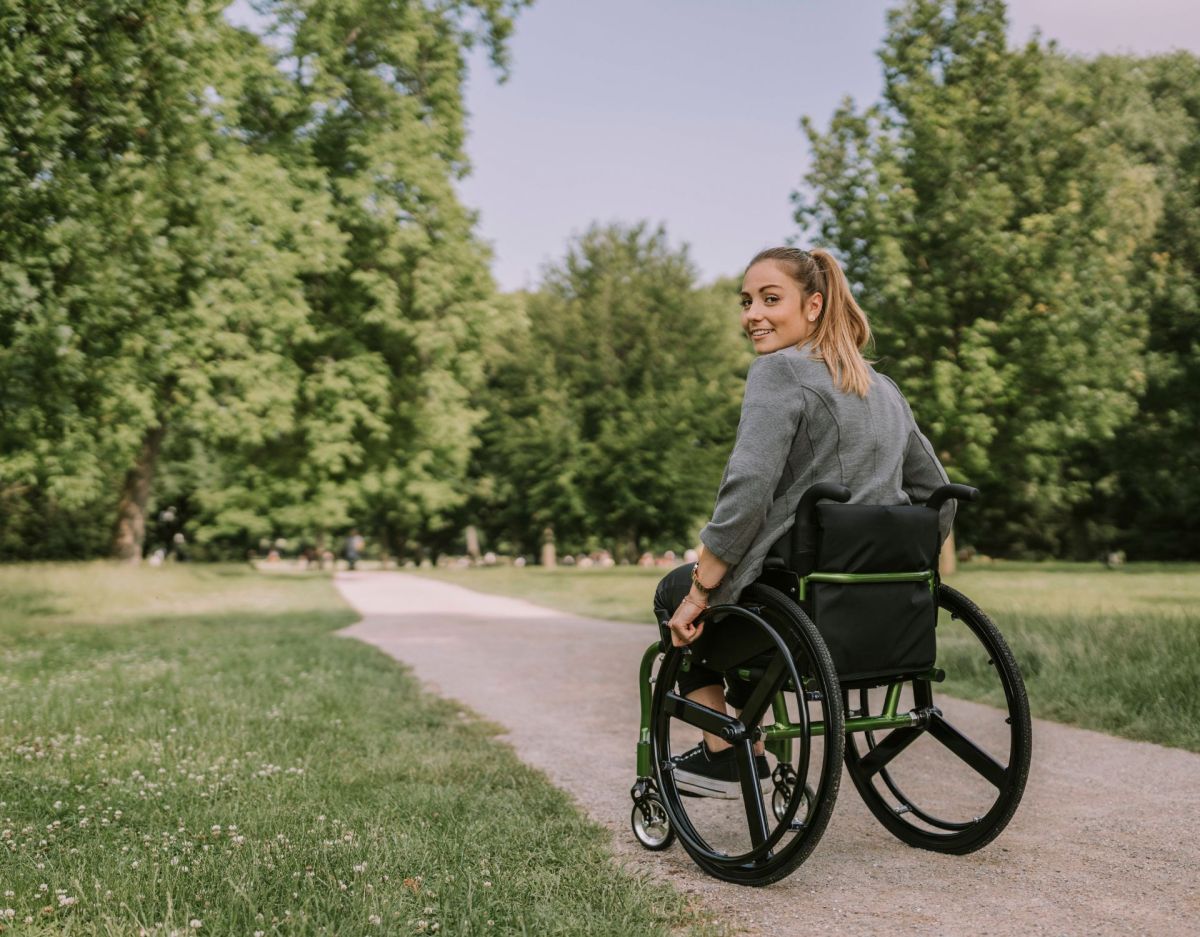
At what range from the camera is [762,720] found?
326cm

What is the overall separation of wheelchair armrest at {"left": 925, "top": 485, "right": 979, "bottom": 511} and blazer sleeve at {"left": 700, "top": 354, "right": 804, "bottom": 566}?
53cm

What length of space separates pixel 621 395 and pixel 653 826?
30.2 metres

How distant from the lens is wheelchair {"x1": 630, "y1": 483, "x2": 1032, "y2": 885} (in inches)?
114

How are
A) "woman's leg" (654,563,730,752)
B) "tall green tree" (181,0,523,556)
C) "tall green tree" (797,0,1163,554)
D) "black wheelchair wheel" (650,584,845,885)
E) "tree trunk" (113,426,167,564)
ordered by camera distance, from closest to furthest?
1. "black wheelchair wheel" (650,584,845,885)
2. "woman's leg" (654,563,730,752)
3. "tall green tree" (797,0,1163,554)
4. "tall green tree" (181,0,523,556)
5. "tree trunk" (113,426,167,564)

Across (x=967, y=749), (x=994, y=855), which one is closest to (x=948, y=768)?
(x=994, y=855)

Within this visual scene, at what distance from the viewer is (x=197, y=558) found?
4594 centimetres

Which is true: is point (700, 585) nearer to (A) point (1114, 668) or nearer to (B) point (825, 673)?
(B) point (825, 673)

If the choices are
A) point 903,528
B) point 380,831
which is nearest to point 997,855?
point 903,528

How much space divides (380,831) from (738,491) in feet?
5.77

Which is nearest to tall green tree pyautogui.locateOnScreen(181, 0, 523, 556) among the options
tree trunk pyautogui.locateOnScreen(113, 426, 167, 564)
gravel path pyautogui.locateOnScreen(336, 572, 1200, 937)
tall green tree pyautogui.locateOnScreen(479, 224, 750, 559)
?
tree trunk pyautogui.locateOnScreen(113, 426, 167, 564)

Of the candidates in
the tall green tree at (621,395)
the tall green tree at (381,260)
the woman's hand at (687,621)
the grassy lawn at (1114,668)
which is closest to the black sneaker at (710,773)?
the woman's hand at (687,621)

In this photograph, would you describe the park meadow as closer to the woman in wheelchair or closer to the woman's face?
the woman in wheelchair

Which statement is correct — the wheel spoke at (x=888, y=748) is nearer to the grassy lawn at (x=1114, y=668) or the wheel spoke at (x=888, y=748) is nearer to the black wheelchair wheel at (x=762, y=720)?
the black wheelchair wheel at (x=762, y=720)

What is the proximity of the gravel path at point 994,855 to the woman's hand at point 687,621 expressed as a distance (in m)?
0.75
